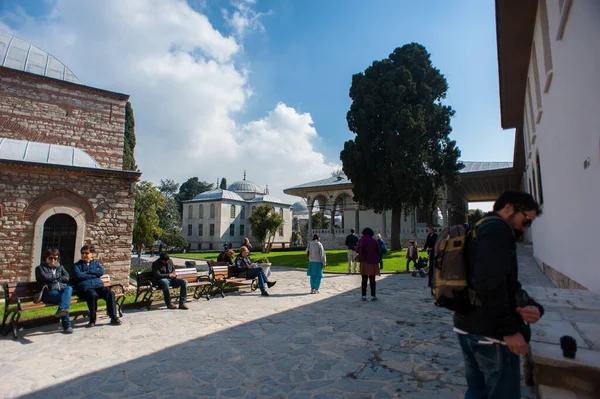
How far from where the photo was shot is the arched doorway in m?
9.86

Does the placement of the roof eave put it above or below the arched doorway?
above

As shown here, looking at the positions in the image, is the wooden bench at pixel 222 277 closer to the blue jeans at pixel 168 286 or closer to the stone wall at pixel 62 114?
the blue jeans at pixel 168 286

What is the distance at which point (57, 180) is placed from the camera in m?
9.85

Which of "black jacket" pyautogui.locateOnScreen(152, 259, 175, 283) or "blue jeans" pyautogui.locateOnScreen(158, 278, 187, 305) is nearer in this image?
"blue jeans" pyautogui.locateOnScreen(158, 278, 187, 305)

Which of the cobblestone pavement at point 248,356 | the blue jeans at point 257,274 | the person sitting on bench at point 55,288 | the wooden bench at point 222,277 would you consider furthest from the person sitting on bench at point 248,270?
the person sitting on bench at point 55,288

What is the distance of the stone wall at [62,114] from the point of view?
12773mm

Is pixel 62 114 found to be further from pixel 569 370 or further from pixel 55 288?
pixel 569 370

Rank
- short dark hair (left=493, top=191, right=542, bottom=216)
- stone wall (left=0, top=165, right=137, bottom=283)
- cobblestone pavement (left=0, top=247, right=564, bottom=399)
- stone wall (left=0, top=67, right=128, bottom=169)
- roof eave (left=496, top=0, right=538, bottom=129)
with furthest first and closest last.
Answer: stone wall (left=0, top=67, right=128, bottom=169) → stone wall (left=0, top=165, right=137, bottom=283) → roof eave (left=496, top=0, right=538, bottom=129) → cobblestone pavement (left=0, top=247, right=564, bottom=399) → short dark hair (left=493, top=191, right=542, bottom=216)

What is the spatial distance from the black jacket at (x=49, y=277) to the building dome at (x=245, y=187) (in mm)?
45702

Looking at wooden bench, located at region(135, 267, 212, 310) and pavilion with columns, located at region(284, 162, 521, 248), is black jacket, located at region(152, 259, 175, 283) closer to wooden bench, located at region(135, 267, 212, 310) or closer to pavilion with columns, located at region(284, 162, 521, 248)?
wooden bench, located at region(135, 267, 212, 310)

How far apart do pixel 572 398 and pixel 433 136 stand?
2082 cm

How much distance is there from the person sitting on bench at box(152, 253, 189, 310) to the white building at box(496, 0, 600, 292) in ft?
23.4

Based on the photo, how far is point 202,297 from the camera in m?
8.55

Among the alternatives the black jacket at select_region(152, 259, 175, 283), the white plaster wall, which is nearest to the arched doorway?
the black jacket at select_region(152, 259, 175, 283)
